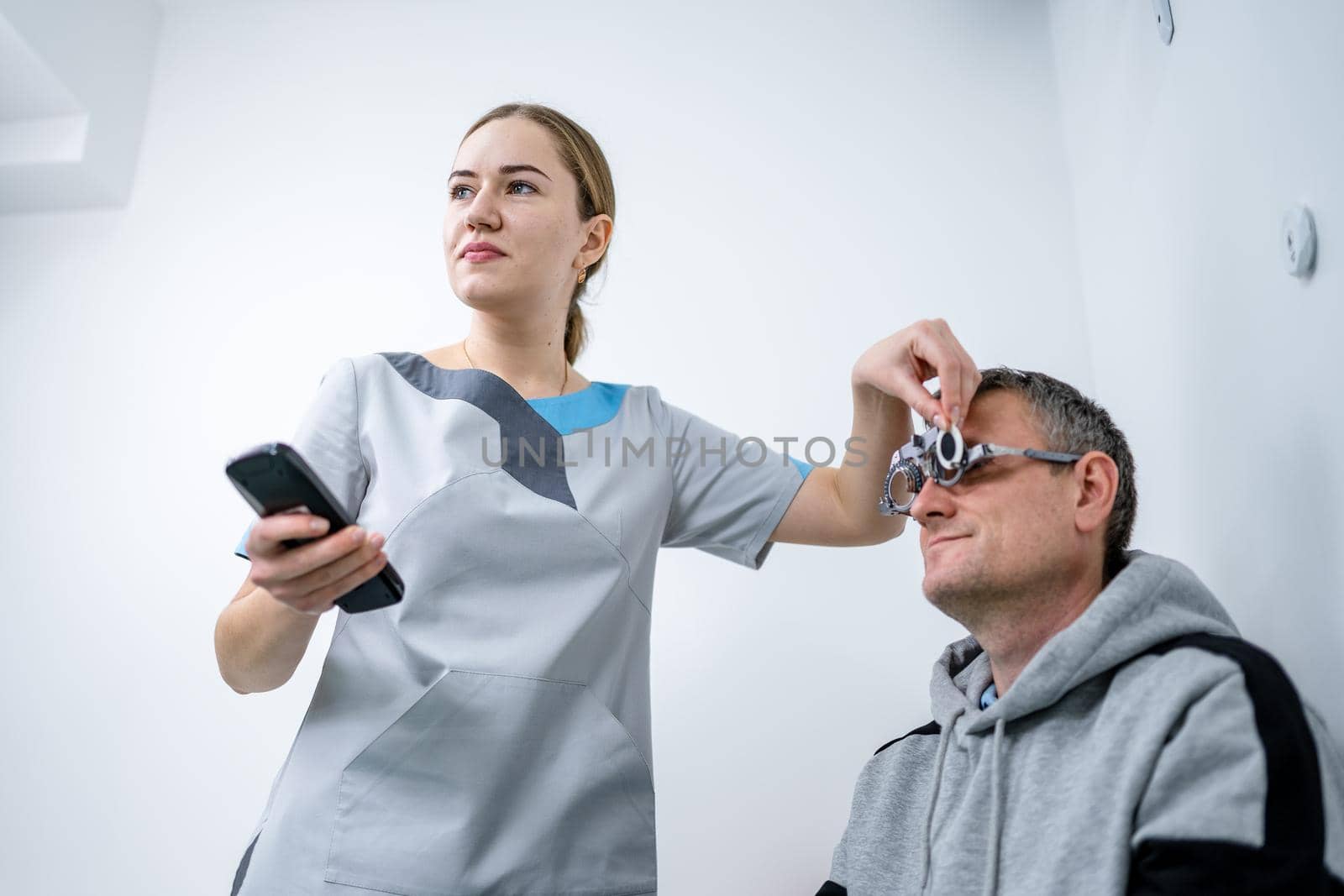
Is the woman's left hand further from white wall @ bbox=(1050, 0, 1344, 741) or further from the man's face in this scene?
white wall @ bbox=(1050, 0, 1344, 741)

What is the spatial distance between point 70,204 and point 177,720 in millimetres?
1164

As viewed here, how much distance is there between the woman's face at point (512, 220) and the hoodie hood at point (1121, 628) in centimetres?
78

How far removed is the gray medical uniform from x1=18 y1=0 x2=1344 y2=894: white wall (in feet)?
1.71

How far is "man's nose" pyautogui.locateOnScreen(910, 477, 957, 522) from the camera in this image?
46.3 inches

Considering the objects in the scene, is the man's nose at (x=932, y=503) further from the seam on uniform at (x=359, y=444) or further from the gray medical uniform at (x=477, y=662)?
the seam on uniform at (x=359, y=444)

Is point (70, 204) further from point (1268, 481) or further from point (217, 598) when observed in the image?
point (1268, 481)

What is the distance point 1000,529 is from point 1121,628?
0.57 ft

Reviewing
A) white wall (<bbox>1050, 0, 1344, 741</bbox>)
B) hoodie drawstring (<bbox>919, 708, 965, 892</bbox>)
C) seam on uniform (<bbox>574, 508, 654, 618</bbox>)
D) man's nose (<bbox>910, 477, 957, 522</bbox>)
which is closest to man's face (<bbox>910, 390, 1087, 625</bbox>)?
man's nose (<bbox>910, 477, 957, 522</bbox>)

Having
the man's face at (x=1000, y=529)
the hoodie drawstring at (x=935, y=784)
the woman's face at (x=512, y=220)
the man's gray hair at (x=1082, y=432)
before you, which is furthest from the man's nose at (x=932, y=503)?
the woman's face at (x=512, y=220)

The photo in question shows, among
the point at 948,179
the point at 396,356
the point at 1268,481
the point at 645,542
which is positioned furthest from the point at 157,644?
the point at 1268,481

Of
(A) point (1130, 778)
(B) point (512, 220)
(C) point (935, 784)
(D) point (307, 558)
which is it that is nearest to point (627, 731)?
(C) point (935, 784)

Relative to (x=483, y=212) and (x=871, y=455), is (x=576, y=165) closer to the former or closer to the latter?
(x=483, y=212)

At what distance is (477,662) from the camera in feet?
3.83

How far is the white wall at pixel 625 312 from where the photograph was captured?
1.74m
